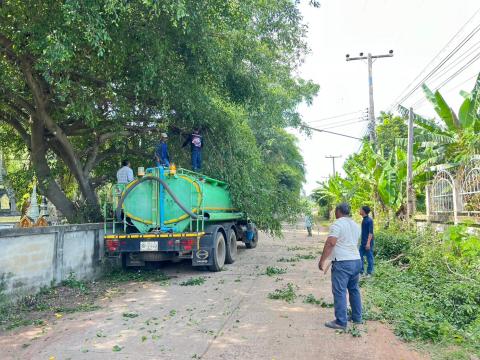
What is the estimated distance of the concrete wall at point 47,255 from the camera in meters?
7.43

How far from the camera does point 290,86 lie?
23.0m

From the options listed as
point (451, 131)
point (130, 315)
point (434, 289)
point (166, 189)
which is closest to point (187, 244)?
point (166, 189)

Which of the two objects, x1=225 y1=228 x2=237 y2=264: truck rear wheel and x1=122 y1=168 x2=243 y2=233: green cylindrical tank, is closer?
x1=122 y1=168 x2=243 y2=233: green cylindrical tank

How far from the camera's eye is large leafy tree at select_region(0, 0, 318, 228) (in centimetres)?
798

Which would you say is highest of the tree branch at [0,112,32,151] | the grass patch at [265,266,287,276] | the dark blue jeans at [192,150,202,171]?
the tree branch at [0,112,32,151]

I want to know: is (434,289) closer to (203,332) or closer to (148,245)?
(203,332)

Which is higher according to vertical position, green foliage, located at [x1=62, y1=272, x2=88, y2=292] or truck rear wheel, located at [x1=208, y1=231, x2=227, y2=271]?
truck rear wheel, located at [x1=208, y1=231, x2=227, y2=271]

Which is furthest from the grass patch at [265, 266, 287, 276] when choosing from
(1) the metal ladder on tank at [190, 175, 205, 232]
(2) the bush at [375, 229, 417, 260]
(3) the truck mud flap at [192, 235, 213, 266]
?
(2) the bush at [375, 229, 417, 260]

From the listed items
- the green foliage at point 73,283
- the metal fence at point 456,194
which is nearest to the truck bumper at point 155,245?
the green foliage at point 73,283

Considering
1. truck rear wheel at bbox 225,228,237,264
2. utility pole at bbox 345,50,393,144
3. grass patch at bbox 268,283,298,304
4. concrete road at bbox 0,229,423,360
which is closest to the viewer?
concrete road at bbox 0,229,423,360

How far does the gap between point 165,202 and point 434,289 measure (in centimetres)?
600

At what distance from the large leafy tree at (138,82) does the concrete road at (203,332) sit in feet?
13.7

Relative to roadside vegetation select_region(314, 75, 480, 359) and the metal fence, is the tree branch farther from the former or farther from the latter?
the metal fence

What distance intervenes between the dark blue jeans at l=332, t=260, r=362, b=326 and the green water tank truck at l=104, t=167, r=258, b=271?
4.61 m
